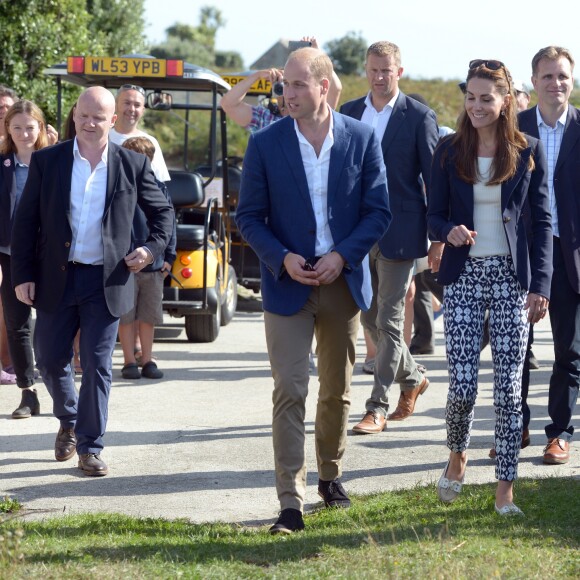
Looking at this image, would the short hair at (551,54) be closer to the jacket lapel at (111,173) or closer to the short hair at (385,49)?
the short hair at (385,49)

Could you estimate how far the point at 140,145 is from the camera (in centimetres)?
927

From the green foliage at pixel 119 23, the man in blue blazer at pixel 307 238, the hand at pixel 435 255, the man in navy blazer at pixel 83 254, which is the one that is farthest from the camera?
the green foliage at pixel 119 23

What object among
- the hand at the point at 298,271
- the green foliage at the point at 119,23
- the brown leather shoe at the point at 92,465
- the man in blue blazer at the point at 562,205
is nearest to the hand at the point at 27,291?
the brown leather shoe at the point at 92,465

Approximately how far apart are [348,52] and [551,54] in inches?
2300

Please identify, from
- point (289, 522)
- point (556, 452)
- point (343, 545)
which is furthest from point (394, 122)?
point (343, 545)

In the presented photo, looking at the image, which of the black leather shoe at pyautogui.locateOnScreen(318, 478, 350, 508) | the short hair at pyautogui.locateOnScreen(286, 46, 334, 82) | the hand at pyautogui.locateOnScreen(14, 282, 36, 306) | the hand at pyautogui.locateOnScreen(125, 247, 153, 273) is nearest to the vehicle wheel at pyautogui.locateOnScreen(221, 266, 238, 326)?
the hand at pyautogui.locateOnScreen(125, 247, 153, 273)

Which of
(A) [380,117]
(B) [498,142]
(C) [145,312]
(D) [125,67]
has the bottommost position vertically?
(C) [145,312]

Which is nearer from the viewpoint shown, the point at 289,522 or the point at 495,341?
the point at 289,522

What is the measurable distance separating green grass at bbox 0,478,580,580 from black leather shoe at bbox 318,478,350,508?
7cm

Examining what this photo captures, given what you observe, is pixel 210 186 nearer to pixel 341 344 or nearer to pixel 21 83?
pixel 341 344

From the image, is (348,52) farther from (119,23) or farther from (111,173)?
(111,173)

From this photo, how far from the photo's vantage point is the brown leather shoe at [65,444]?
6.73m

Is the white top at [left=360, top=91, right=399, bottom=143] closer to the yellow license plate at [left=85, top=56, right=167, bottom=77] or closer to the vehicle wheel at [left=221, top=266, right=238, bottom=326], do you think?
the yellow license plate at [left=85, top=56, right=167, bottom=77]

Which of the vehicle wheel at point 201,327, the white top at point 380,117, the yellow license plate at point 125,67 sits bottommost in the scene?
the vehicle wheel at point 201,327
